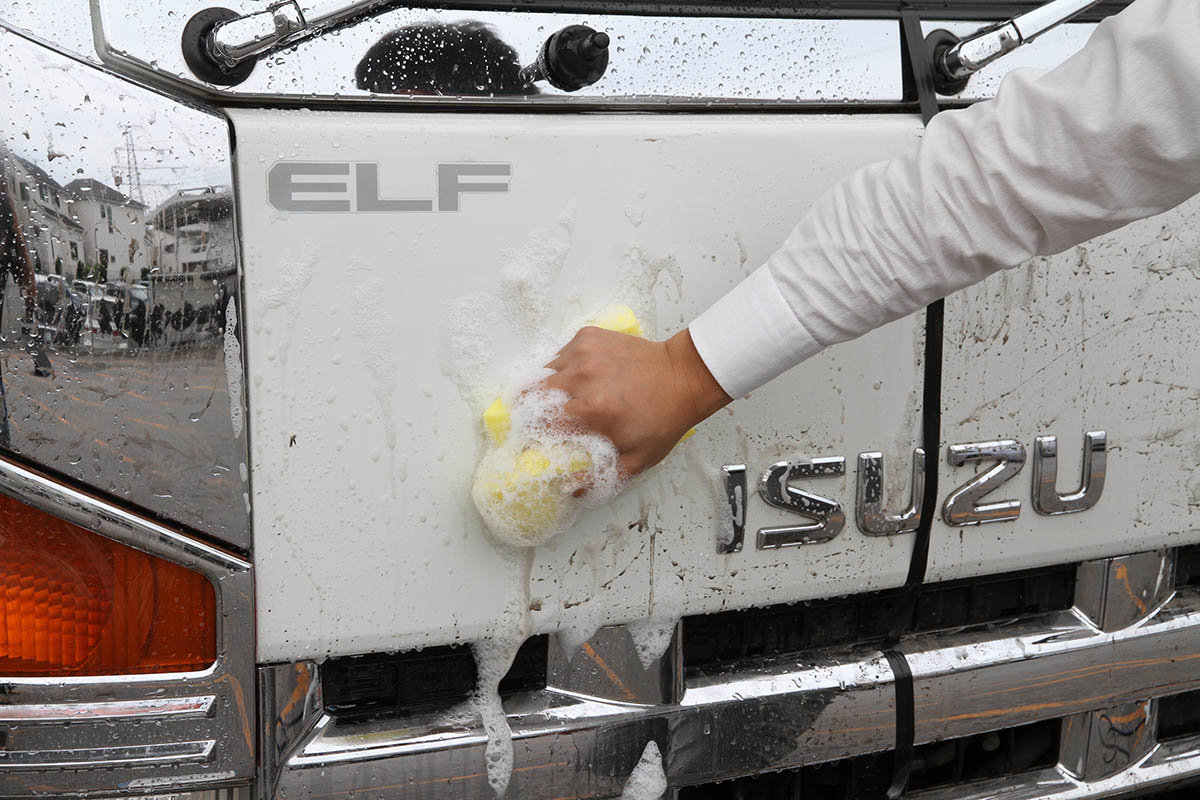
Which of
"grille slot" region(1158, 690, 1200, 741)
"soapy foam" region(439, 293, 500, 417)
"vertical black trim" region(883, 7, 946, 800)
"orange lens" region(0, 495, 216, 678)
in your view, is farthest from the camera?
"grille slot" region(1158, 690, 1200, 741)

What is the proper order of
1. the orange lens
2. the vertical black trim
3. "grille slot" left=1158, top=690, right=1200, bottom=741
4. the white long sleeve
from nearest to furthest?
the white long sleeve → the orange lens → the vertical black trim → "grille slot" left=1158, top=690, right=1200, bottom=741

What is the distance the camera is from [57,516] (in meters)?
1.15

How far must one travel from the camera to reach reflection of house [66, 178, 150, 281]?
3.59 feet

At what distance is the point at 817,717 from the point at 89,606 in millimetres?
992

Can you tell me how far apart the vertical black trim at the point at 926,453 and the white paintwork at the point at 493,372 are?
37mm

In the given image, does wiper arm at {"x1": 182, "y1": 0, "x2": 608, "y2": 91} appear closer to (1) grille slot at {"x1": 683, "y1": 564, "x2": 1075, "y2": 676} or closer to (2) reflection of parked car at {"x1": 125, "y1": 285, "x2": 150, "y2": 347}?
(2) reflection of parked car at {"x1": 125, "y1": 285, "x2": 150, "y2": 347}

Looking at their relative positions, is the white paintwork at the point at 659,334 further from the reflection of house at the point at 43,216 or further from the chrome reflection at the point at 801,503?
the reflection of house at the point at 43,216

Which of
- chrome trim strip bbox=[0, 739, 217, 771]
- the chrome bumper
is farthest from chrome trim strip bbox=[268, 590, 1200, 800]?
chrome trim strip bbox=[0, 739, 217, 771]

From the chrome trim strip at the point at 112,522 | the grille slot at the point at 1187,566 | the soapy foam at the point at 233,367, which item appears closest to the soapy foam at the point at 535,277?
the soapy foam at the point at 233,367

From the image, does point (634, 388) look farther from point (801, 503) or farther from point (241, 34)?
point (241, 34)

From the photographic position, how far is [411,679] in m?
1.40

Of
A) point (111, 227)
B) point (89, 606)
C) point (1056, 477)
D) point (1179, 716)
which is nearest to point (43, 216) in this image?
point (111, 227)

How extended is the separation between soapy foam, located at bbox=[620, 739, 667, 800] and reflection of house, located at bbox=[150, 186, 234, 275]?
0.85m

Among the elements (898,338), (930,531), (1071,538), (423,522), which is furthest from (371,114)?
(1071,538)
